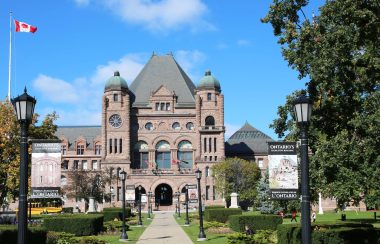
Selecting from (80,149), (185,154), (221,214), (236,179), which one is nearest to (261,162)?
(185,154)

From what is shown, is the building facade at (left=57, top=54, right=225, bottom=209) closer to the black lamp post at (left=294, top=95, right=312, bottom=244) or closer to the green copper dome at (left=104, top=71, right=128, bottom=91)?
the green copper dome at (left=104, top=71, right=128, bottom=91)

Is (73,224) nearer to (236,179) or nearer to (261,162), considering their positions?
(236,179)

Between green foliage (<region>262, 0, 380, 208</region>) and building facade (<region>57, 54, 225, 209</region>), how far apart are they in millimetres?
66810

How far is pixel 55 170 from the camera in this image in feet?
59.1

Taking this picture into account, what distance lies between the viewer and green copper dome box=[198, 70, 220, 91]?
303 ft

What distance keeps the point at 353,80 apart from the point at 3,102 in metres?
31.7

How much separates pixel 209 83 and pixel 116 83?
51.7 feet

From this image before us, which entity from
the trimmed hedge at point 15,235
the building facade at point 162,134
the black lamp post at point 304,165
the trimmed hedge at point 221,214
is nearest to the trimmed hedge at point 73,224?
the trimmed hedge at point 15,235

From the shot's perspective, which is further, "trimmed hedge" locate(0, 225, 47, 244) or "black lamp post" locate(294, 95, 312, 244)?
"trimmed hedge" locate(0, 225, 47, 244)

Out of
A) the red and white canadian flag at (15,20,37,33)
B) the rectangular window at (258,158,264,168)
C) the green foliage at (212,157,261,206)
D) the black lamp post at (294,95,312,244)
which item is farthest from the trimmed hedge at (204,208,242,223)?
the rectangular window at (258,158,264,168)

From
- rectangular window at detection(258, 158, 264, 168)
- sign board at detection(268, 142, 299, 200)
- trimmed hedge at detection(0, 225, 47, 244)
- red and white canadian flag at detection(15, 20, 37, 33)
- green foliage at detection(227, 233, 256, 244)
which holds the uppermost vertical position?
Result: red and white canadian flag at detection(15, 20, 37, 33)

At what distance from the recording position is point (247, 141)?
102125mm

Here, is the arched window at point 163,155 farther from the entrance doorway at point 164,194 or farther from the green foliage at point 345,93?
the green foliage at point 345,93

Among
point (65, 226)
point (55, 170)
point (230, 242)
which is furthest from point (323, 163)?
point (65, 226)
